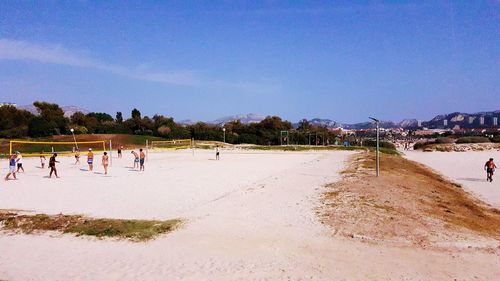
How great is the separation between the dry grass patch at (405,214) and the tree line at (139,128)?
2255 inches

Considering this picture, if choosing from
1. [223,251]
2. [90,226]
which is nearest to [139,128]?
[90,226]

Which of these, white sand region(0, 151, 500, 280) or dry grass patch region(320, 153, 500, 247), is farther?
dry grass patch region(320, 153, 500, 247)

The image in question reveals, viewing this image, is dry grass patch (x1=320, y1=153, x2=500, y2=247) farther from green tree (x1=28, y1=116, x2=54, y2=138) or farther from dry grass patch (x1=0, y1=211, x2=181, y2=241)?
green tree (x1=28, y1=116, x2=54, y2=138)

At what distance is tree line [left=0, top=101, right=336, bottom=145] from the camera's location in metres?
71.7

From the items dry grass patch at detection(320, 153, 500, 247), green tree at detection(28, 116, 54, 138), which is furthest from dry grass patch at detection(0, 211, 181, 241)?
green tree at detection(28, 116, 54, 138)

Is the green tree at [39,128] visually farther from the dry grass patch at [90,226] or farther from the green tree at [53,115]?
the dry grass patch at [90,226]

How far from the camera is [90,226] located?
11.7m

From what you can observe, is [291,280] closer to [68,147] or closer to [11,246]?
[11,246]

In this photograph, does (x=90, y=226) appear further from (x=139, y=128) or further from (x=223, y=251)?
(x=139, y=128)

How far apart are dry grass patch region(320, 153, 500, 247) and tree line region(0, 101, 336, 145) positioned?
5729 cm

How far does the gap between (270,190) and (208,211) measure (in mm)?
4835

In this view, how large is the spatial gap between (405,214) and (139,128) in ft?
261

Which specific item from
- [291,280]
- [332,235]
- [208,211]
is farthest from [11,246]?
[332,235]

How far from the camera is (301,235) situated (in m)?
10.9
